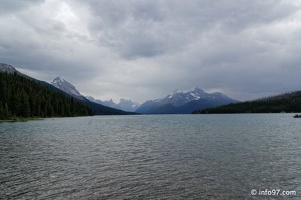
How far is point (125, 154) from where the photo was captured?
41.4m

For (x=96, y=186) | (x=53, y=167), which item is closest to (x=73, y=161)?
(x=53, y=167)

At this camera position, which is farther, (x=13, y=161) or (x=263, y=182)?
(x=13, y=161)

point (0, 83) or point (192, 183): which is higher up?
A: point (0, 83)

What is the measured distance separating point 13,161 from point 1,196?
50.1ft

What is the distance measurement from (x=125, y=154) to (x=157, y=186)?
18240 millimetres

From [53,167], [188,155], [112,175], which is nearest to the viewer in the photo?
[112,175]

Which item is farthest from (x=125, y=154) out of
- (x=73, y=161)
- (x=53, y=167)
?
(x=53, y=167)

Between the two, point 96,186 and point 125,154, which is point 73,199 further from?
point 125,154

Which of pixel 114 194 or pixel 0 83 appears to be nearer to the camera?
pixel 114 194

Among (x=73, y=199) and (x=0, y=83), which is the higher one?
(x=0, y=83)

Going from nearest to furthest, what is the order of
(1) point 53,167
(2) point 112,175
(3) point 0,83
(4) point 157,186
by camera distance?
1. (4) point 157,186
2. (2) point 112,175
3. (1) point 53,167
4. (3) point 0,83

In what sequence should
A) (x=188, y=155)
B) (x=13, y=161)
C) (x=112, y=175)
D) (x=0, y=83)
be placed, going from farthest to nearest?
(x=0, y=83), (x=188, y=155), (x=13, y=161), (x=112, y=175)

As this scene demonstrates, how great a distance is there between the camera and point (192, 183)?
81.0 feet

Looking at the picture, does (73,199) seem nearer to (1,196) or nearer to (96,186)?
(96,186)
